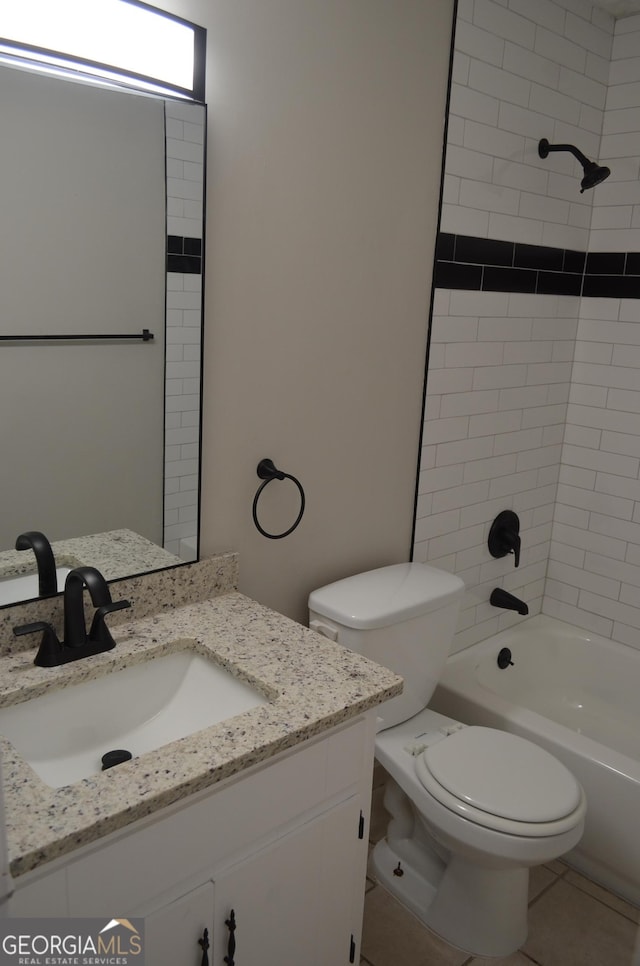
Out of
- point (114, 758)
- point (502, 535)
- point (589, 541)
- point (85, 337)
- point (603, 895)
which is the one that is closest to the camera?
point (114, 758)

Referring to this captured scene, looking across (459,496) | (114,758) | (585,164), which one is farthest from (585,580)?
(114,758)

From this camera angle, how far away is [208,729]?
1.35 meters

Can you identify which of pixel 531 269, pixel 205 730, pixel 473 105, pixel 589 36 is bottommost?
pixel 205 730

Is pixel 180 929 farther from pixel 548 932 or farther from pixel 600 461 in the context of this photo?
pixel 600 461

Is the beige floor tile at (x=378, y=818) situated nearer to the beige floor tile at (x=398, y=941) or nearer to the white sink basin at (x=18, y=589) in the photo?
the beige floor tile at (x=398, y=941)

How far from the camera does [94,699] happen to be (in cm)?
153

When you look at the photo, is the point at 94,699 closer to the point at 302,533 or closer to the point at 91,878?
the point at 91,878

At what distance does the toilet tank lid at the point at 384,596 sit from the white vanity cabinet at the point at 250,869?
18.8 inches

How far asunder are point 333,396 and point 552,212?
1.18 m

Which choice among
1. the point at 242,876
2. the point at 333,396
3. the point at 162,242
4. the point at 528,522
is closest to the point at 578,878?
the point at 528,522

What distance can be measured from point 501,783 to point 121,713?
968mm

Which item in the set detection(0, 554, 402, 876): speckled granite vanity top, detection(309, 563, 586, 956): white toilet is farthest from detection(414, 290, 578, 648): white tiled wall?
detection(0, 554, 402, 876): speckled granite vanity top

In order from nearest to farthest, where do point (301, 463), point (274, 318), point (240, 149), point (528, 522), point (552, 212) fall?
point (240, 149) → point (274, 318) → point (301, 463) → point (552, 212) → point (528, 522)

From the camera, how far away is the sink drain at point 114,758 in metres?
1.44
